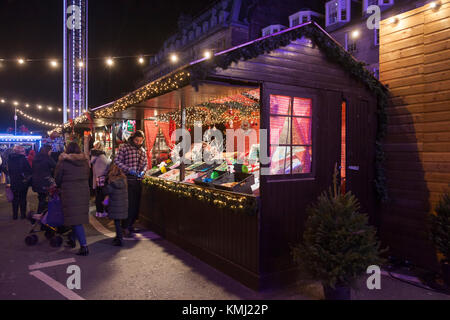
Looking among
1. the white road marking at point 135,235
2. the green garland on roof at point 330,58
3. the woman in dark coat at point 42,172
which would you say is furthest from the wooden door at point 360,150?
the woman in dark coat at point 42,172

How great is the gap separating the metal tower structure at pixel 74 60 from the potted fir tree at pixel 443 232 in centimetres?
2296

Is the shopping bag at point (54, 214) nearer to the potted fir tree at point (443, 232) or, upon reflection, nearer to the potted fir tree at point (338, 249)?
the potted fir tree at point (338, 249)

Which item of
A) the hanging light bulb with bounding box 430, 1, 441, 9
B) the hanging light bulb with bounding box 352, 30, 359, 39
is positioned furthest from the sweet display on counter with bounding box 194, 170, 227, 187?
the hanging light bulb with bounding box 352, 30, 359, 39

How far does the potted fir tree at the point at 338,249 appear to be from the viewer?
10.9 feet

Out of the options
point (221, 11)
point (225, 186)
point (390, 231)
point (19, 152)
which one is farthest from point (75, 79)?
point (390, 231)

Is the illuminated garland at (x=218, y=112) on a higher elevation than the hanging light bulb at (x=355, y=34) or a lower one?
lower

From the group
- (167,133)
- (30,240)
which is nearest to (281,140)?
(30,240)

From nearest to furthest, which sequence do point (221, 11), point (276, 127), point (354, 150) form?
point (276, 127) → point (354, 150) → point (221, 11)

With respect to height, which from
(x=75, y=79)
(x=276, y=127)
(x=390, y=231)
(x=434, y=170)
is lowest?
(x=390, y=231)

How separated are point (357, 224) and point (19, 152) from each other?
8917 millimetres

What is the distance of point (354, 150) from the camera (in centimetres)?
509

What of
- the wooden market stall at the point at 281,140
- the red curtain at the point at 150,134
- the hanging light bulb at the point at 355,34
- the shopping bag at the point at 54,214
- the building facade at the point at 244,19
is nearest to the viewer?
the wooden market stall at the point at 281,140

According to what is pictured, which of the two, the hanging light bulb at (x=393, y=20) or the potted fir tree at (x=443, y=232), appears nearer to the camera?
the potted fir tree at (x=443, y=232)
